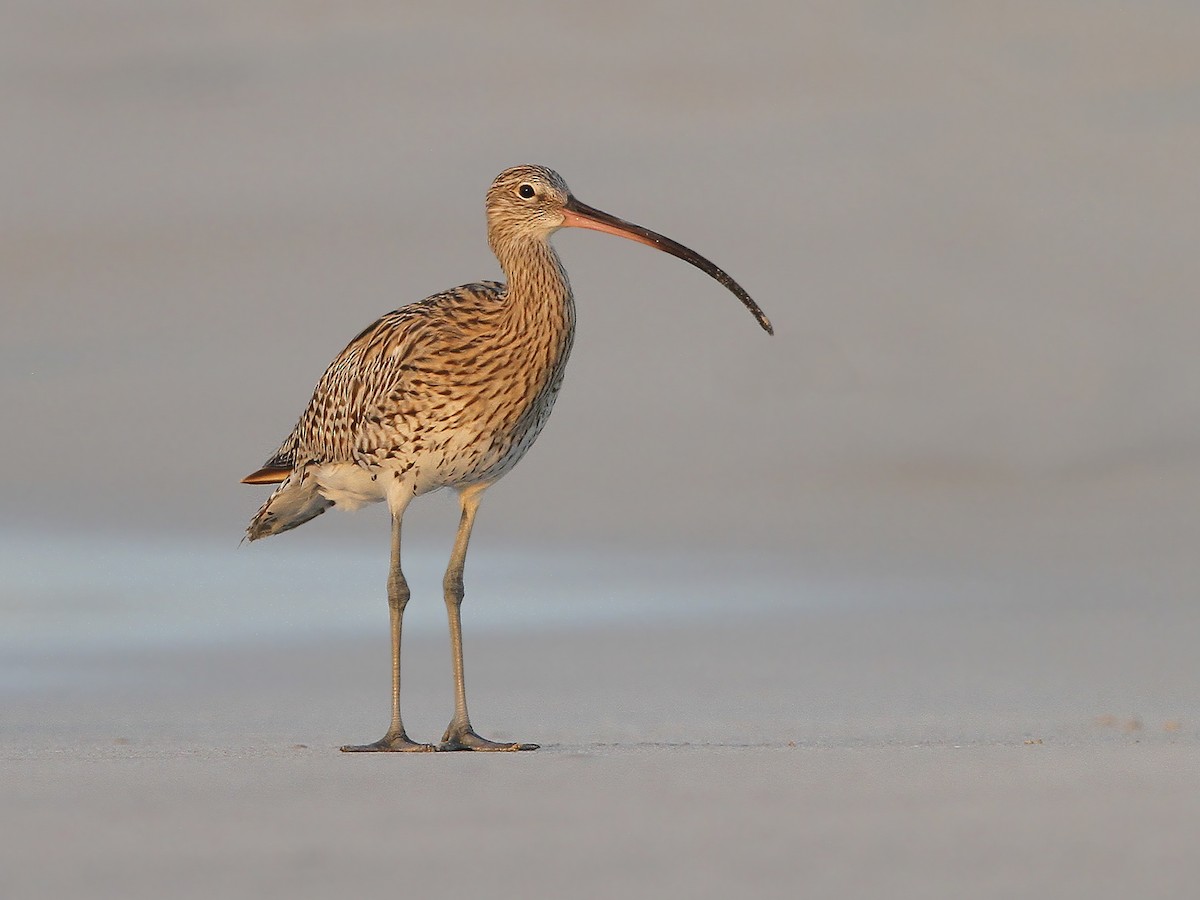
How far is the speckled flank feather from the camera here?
10.3 m

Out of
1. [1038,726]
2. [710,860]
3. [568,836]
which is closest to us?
[710,860]

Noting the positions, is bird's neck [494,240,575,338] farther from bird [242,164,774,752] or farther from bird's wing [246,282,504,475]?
bird's wing [246,282,504,475]

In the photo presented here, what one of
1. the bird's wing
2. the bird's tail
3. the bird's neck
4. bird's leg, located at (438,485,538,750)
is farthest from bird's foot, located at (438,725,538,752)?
the bird's neck

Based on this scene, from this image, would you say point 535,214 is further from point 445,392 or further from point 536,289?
point 445,392

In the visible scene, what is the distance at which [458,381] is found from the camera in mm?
→ 10289

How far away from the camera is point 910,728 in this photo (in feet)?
33.8

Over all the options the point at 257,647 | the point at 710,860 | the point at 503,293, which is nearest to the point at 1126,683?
the point at 503,293

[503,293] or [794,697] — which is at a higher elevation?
[503,293]

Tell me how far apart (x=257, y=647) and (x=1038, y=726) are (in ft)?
16.8

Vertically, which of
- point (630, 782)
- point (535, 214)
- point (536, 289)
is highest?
point (535, 214)

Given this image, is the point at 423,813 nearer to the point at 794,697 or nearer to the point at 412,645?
the point at 794,697

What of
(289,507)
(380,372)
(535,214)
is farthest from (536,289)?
(289,507)

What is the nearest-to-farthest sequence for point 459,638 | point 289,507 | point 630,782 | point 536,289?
point 630,782
point 536,289
point 459,638
point 289,507

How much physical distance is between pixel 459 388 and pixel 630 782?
2.61 metres
